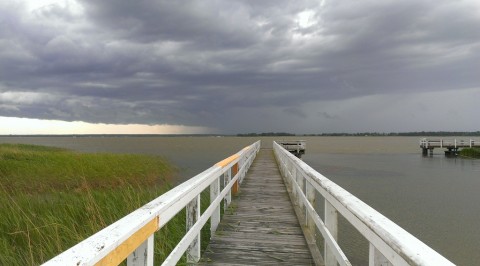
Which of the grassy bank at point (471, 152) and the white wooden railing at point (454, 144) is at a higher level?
the white wooden railing at point (454, 144)

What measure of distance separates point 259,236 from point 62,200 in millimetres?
7652

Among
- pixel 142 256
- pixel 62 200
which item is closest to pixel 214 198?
pixel 142 256

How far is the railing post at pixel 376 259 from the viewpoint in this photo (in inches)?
88.4

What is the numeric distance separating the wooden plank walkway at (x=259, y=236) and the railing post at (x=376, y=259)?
7.79 ft

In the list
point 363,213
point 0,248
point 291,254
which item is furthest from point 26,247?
point 363,213

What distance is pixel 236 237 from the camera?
18.5 ft

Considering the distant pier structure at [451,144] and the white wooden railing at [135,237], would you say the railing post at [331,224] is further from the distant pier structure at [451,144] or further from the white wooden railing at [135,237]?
the distant pier structure at [451,144]

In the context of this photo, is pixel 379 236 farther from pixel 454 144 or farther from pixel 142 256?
pixel 454 144

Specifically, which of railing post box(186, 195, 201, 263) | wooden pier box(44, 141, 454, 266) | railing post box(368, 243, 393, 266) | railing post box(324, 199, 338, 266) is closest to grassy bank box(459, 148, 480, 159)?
wooden pier box(44, 141, 454, 266)

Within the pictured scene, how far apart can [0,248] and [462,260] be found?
1057cm

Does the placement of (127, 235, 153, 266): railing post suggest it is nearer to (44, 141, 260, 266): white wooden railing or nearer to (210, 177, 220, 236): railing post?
(44, 141, 260, 266): white wooden railing

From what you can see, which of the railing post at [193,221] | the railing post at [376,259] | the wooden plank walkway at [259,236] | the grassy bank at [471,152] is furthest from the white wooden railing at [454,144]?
the railing post at [376,259]

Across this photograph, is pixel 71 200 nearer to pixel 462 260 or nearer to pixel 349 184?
pixel 462 260

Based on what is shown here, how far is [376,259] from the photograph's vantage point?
90.6 inches
